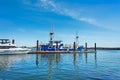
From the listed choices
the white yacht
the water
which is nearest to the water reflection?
the water

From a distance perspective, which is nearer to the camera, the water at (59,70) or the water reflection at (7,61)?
the water at (59,70)

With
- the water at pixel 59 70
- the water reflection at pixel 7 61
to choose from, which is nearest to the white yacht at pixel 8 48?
the water reflection at pixel 7 61

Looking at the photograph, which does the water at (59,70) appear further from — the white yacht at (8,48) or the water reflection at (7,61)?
the white yacht at (8,48)

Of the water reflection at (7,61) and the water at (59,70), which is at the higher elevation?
the water reflection at (7,61)

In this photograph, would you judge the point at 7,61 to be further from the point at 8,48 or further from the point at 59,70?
the point at 8,48

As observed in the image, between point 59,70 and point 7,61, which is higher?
point 7,61

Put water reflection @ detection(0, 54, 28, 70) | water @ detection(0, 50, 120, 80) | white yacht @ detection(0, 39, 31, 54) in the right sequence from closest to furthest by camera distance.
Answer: water @ detection(0, 50, 120, 80) → water reflection @ detection(0, 54, 28, 70) → white yacht @ detection(0, 39, 31, 54)

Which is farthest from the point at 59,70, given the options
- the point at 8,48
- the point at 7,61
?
the point at 8,48

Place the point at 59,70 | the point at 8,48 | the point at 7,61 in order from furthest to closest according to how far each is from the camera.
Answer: the point at 8,48
the point at 7,61
the point at 59,70

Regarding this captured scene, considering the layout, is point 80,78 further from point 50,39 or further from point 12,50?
point 50,39

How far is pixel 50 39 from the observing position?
106 metres

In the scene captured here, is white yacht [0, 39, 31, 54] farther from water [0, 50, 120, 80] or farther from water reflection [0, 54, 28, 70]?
water [0, 50, 120, 80]

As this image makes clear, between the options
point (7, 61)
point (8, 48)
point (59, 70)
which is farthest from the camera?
point (8, 48)

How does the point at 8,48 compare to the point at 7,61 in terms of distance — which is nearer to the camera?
the point at 7,61
